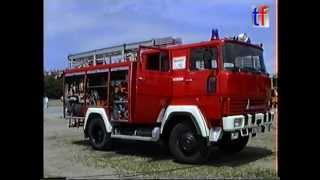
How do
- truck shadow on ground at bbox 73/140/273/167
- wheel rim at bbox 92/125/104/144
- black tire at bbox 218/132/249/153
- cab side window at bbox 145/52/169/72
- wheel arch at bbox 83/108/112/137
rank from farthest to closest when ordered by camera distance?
wheel rim at bbox 92/125/104/144, wheel arch at bbox 83/108/112/137, black tire at bbox 218/132/249/153, cab side window at bbox 145/52/169/72, truck shadow on ground at bbox 73/140/273/167

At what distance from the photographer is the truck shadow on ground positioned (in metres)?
11.6

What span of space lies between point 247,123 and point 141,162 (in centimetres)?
215

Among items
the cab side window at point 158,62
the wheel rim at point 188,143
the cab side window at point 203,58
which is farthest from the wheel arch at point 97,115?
the cab side window at point 203,58

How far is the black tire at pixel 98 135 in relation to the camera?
43.7 ft

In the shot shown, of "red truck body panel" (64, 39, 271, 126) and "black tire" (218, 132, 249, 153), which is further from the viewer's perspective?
"black tire" (218, 132, 249, 153)

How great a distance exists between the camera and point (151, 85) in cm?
1204

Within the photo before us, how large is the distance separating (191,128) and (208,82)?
911 mm

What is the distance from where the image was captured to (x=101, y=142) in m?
13.5

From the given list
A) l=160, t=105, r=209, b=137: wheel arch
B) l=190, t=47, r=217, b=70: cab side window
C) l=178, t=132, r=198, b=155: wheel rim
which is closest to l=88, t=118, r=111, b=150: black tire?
l=160, t=105, r=209, b=137: wheel arch

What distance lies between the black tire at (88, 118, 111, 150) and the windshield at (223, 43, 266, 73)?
11.7 ft

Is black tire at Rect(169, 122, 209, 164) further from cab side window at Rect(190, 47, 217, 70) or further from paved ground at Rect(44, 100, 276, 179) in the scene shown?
cab side window at Rect(190, 47, 217, 70)

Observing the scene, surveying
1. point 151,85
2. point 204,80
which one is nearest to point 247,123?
point 204,80

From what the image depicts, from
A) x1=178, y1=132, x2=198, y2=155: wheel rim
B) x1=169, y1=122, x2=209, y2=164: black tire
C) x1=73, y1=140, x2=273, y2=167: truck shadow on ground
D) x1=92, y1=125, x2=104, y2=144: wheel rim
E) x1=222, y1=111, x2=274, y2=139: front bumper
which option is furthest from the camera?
x1=92, y1=125, x2=104, y2=144: wheel rim

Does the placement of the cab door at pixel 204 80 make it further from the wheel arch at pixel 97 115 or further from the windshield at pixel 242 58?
the wheel arch at pixel 97 115
